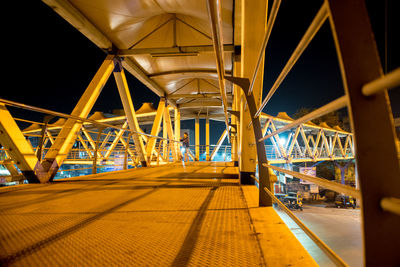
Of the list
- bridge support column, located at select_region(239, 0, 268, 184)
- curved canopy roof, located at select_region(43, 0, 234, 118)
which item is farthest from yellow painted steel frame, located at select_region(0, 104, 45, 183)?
bridge support column, located at select_region(239, 0, 268, 184)

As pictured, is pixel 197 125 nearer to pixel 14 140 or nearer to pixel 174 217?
pixel 14 140

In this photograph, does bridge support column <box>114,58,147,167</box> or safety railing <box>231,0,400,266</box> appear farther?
bridge support column <box>114,58,147,167</box>

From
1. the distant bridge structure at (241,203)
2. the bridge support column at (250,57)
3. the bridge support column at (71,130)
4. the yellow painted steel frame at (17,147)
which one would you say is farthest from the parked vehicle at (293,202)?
the yellow painted steel frame at (17,147)

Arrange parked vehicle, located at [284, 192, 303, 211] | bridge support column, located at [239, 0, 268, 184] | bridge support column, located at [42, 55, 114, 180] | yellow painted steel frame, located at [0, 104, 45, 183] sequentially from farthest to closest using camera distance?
parked vehicle, located at [284, 192, 303, 211] → bridge support column, located at [42, 55, 114, 180] → yellow painted steel frame, located at [0, 104, 45, 183] → bridge support column, located at [239, 0, 268, 184]

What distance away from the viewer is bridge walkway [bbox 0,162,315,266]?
3.12ft

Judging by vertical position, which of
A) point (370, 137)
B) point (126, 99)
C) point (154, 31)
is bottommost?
point (370, 137)

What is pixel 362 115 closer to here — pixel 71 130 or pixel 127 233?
pixel 127 233

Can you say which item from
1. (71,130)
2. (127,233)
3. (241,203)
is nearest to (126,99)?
(71,130)

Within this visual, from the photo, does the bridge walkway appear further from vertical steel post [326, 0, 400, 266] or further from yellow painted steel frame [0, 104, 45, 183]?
yellow painted steel frame [0, 104, 45, 183]

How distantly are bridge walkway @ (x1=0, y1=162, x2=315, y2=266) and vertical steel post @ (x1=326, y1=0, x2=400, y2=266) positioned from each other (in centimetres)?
58

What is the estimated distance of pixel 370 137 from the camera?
0.44 m

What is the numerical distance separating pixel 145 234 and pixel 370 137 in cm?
130

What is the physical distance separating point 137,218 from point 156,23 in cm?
676

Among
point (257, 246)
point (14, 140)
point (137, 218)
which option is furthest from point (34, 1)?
point (257, 246)
